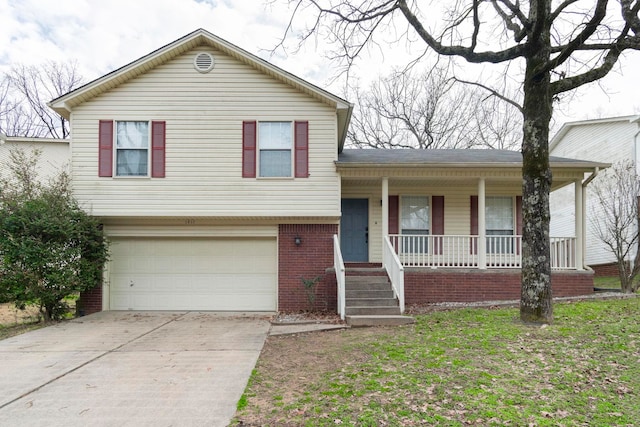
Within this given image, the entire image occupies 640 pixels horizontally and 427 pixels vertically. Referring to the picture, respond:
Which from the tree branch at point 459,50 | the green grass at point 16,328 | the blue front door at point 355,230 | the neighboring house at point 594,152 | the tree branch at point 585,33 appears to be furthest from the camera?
the neighboring house at point 594,152

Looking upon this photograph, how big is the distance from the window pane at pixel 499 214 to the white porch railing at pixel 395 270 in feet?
12.6

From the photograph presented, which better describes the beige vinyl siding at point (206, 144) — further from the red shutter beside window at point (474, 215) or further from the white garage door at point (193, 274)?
the red shutter beside window at point (474, 215)

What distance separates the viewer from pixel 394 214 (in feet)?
38.1

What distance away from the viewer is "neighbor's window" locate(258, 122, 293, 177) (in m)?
9.90

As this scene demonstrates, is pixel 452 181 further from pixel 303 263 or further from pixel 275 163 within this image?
pixel 275 163

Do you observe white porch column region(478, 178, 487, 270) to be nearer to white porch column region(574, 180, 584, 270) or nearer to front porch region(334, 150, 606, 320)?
front porch region(334, 150, 606, 320)

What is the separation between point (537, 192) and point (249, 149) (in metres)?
→ 6.41

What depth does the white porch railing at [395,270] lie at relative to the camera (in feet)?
26.8

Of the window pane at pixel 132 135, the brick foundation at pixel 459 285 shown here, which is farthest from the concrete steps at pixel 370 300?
the window pane at pixel 132 135

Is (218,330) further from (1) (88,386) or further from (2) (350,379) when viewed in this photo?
(2) (350,379)

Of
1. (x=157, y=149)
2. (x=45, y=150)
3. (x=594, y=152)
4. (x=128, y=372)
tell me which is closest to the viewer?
(x=128, y=372)

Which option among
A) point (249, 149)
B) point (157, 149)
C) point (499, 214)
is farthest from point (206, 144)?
point (499, 214)

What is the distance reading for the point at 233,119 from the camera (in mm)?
9898

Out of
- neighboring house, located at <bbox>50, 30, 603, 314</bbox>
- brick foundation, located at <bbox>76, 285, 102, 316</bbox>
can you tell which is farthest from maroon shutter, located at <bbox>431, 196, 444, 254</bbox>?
brick foundation, located at <bbox>76, 285, 102, 316</bbox>
